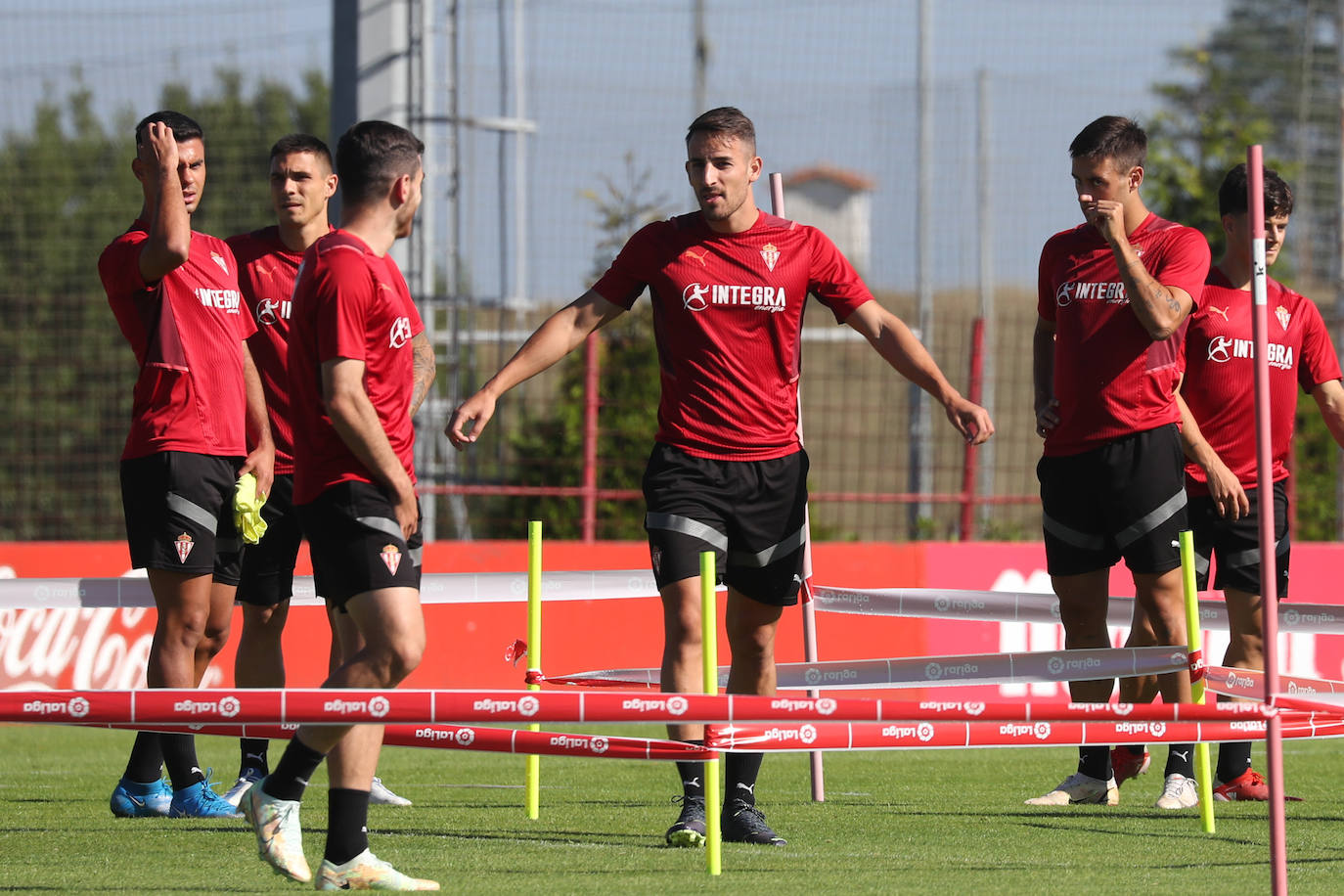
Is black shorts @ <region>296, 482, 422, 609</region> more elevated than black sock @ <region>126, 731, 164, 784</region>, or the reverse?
black shorts @ <region>296, 482, 422, 609</region>

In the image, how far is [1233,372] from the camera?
22.5 ft

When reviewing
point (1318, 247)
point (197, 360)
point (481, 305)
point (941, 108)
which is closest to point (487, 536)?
point (481, 305)

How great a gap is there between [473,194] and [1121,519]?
6.91 metres

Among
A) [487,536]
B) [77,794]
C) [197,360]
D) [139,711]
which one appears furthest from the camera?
[487,536]

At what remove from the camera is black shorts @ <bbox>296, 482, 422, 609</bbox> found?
4703 millimetres

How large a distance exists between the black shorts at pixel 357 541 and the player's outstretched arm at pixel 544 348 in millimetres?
525

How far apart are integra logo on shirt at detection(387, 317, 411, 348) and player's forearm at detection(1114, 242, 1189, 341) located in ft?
7.66

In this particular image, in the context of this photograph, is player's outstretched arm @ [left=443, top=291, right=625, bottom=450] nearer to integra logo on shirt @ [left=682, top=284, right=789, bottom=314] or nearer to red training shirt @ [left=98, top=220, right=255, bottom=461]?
integra logo on shirt @ [left=682, top=284, right=789, bottom=314]

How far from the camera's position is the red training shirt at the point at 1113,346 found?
614 centimetres

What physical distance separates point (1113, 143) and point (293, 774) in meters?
3.30

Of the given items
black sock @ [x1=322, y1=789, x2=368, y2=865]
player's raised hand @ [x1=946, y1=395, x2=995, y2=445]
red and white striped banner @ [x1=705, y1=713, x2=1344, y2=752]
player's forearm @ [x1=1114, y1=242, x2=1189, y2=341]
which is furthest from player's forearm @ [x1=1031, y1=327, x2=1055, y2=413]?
black sock @ [x1=322, y1=789, x2=368, y2=865]

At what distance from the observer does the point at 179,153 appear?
6195 mm

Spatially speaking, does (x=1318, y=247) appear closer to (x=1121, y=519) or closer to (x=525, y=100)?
(x=525, y=100)

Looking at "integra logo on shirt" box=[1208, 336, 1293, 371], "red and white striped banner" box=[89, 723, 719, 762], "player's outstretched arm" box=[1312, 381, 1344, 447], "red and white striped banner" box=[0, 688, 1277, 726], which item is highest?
"integra logo on shirt" box=[1208, 336, 1293, 371]
